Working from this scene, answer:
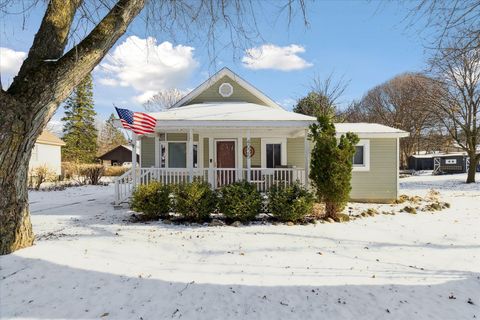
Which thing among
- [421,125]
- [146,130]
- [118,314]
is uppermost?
[421,125]

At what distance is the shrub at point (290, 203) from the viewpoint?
805 centimetres

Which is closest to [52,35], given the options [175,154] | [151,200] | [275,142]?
[151,200]

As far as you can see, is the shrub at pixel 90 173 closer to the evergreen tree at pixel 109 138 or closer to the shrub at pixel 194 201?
the shrub at pixel 194 201

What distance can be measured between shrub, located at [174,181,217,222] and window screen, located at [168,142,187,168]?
4.70m

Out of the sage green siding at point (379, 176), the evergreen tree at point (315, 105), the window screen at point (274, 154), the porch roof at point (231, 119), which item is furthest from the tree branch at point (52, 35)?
the evergreen tree at point (315, 105)

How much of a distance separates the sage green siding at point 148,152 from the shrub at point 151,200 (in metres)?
4.42

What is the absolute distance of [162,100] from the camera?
140 ft

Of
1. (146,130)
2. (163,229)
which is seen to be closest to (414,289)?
(163,229)

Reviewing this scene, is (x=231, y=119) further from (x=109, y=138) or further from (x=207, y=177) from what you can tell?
(x=109, y=138)

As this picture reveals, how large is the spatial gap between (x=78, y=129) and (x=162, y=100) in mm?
11395

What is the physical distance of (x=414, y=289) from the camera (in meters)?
4.04

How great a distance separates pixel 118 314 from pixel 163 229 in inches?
158

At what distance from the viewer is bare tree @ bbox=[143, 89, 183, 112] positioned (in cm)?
4197

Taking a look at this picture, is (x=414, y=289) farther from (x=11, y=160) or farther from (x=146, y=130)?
(x=146, y=130)
